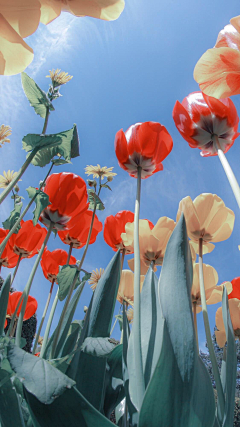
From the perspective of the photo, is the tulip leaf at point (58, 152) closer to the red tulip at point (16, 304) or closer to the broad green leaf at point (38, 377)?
the broad green leaf at point (38, 377)

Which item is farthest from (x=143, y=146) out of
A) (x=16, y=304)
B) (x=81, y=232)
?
(x=16, y=304)

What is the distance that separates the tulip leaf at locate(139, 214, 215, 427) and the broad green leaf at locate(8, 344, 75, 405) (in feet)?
0.46

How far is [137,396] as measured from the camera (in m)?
0.48

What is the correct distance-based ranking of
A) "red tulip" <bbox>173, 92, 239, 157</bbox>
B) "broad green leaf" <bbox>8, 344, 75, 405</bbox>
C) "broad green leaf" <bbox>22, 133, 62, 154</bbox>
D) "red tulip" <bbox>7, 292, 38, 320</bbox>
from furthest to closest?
"red tulip" <bbox>7, 292, 38, 320</bbox>
"red tulip" <bbox>173, 92, 239, 157</bbox>
"broad green leaf" <bbox>22, 133, 62, 154</bbox>
"broad green leaf" <bbox>8, 344, 75, 405</bbox>

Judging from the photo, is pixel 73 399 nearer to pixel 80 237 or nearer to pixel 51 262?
pixel 80 237

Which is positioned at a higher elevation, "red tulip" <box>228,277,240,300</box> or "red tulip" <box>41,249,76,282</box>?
"red tulip" <box>41,249,76,282</box>

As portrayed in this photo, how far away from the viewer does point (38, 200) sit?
0.73m

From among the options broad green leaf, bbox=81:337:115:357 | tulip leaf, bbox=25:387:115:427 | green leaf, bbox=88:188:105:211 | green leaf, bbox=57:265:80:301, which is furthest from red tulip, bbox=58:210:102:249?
tulip leaf, bbox=25:387:115:427

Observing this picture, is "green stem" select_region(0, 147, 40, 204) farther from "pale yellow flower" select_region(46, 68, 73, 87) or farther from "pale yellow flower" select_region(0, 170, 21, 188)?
"pale yellow flower" select_region(0, 170, 21, 188)

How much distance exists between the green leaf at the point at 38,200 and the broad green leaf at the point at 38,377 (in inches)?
15.3

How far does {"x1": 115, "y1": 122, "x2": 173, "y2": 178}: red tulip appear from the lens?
0.95m

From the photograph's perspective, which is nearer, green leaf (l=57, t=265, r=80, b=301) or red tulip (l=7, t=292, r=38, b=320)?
green leaf (l=57, t=265, r=80, b=301)

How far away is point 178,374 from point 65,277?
40 centimetres

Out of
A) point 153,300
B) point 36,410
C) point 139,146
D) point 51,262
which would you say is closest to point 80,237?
point 51,262
